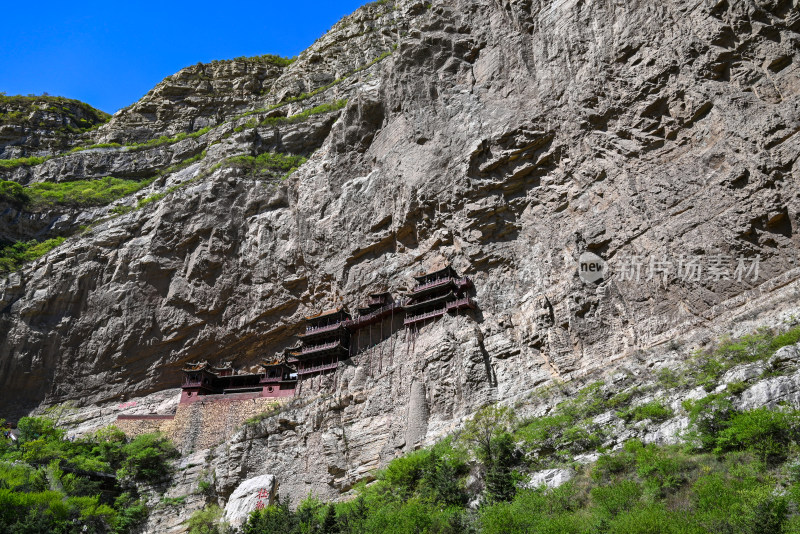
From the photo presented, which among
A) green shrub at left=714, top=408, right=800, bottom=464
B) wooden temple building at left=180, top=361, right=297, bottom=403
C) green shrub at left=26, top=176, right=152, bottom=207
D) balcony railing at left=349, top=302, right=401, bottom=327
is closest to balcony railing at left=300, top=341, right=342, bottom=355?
balcony railing at left=349, top=302, right=401, bottom=327

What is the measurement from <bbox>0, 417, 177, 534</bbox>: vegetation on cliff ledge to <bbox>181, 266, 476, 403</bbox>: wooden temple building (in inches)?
201

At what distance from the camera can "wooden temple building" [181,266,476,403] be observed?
3531 cm

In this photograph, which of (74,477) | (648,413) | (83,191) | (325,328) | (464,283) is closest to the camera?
(648,413)

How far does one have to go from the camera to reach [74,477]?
33375mm

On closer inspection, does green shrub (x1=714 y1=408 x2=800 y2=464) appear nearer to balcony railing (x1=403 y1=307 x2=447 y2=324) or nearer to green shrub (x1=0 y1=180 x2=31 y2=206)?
balcony railing (x1=403 y1=307 x2=447 y2=324)

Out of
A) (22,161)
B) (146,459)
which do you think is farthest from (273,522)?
(22,161)

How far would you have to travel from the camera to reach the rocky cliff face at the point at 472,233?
26141 millimetres

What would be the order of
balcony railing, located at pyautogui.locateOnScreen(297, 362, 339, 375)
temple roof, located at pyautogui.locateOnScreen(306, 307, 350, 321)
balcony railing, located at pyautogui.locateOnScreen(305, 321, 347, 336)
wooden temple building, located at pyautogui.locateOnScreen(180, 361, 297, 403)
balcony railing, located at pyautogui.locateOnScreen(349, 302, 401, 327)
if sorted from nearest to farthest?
balcony railing, located at pyautogui.locateOnScreen(349, 302, 401, 327) < balcony railing, located at pyautogui.locateOnScreen(297, 362, 339, 375) < balcony railing, located at pyautogui.locateOnScreen(305, 321, 347, 336) < wooden temple building, located at pyautogui.locateOnScreen(180, 361, 297, 403) < temple roof, located at pyautogui.locateOnScreen(306, 307, 350, 321)

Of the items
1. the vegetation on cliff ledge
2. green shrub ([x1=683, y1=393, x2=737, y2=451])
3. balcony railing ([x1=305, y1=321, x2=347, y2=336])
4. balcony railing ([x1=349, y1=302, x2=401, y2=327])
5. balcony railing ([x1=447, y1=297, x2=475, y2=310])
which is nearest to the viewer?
green shrub ([x1=683, y1=393, x2=737, y2=451])

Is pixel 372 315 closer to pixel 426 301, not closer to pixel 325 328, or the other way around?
pixel 325 328

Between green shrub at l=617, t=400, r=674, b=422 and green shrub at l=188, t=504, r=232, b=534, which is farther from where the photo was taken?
green shrub at l=188, t=504, r=232, b=534

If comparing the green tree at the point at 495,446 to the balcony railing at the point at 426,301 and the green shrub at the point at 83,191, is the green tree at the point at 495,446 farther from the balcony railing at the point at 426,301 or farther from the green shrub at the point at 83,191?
the green shrub at the point at 83,191

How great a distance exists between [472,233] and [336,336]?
1156 centimetres

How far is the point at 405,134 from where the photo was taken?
4181cm
